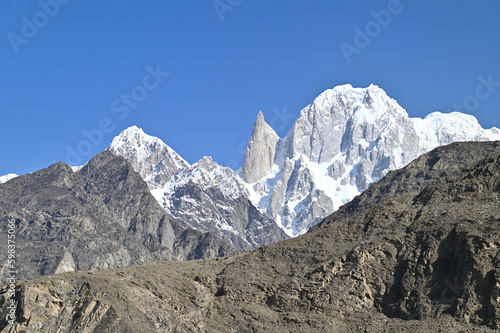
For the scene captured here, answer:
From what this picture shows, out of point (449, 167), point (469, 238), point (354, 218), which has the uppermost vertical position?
point (449, 167)

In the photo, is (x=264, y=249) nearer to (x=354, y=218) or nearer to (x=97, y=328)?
(x=354, y=218)

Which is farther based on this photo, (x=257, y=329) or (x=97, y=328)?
(x=257, y=329)

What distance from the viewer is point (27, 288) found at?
79.1 meters

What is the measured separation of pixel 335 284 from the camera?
90062mm

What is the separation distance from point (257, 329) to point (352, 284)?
12.5 m

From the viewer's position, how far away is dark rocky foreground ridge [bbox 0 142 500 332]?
78938 mm

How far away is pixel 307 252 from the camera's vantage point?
9988cm

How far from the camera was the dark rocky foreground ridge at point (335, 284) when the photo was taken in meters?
78.9

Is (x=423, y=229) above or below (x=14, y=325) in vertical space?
above

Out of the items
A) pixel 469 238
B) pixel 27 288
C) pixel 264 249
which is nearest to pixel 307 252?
pixel 264 249

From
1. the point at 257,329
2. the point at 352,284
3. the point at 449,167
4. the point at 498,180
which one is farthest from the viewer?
the point at 449,167

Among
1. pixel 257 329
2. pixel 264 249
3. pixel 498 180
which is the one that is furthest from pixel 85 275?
pixel 498 180

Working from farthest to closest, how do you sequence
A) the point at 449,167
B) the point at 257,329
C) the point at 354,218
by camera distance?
the point at 449,167 → the point at 354,218 → the point at 257,329

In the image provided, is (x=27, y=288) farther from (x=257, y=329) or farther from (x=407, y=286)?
(x=407, y=286)
